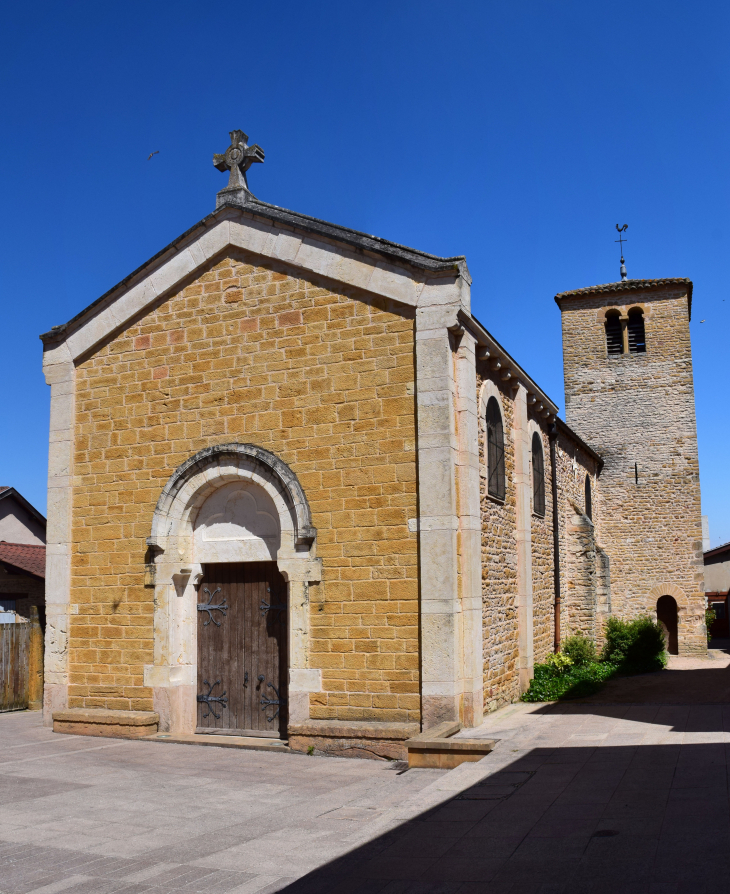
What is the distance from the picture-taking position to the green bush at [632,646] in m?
18.2

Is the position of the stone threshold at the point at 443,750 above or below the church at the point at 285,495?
below

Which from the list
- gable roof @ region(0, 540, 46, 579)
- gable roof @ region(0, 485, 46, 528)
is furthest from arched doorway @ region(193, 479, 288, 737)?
gable roof @ region(0, 485, 46, 528)

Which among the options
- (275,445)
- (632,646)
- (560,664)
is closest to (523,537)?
(560,664)

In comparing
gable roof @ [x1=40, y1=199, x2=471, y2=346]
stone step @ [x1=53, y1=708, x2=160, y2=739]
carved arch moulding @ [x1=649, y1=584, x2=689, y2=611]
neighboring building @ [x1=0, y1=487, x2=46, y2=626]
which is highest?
gable roof @ [x1=40, y1=199, x2=471, y2=346]

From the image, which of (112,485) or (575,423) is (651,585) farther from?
(112,485)

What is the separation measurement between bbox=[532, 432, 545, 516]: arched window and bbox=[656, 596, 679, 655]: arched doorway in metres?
11.7

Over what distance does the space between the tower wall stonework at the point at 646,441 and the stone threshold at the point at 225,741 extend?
1666 cm

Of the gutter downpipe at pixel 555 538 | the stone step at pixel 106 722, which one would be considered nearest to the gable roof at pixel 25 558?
the stone step at pixel 106 722

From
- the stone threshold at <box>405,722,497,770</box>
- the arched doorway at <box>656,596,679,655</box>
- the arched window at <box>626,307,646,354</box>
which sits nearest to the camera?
the stone threshold at <box>405,722,497,770</box>

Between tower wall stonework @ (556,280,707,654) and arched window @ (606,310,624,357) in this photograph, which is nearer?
tower wall stonework @ (556,280,707,654)

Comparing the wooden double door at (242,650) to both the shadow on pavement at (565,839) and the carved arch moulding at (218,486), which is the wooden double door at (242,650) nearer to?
the carved arch moulding at (218,486)

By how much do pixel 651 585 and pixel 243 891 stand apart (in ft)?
71.0

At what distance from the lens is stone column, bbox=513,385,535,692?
1248 cm

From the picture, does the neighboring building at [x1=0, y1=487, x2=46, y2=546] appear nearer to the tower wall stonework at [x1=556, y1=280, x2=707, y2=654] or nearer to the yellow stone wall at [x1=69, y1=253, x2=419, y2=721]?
the yellow stone wall at [x1=69, y1=253, x2=419, y2=721]
